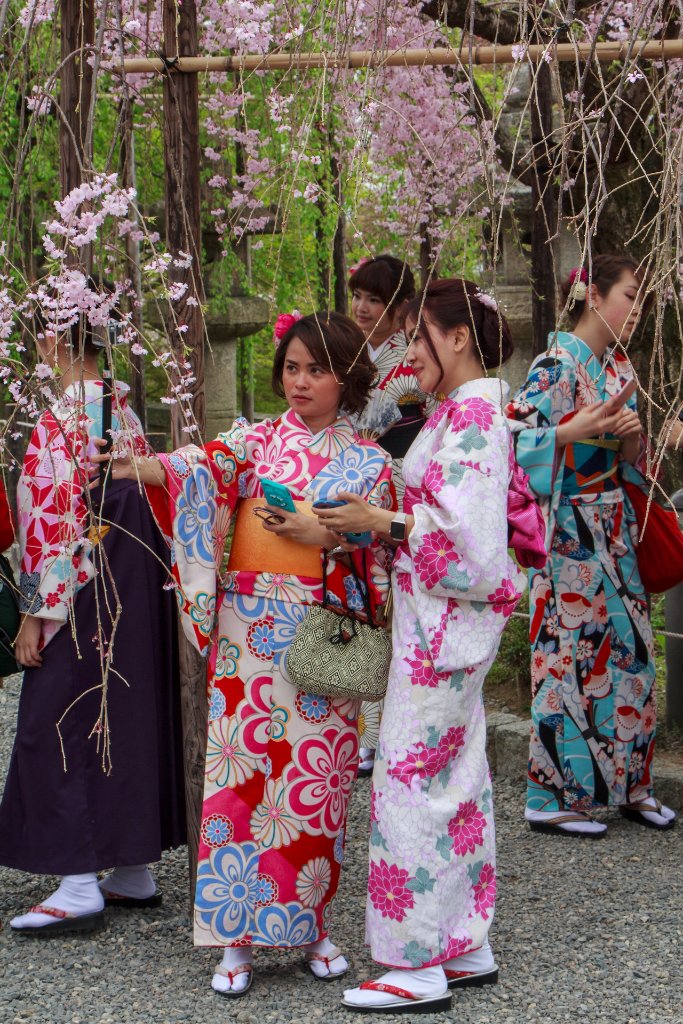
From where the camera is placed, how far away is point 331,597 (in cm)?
304

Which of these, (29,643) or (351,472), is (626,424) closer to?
(351,472)

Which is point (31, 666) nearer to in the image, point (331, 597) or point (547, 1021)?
point (331, 597)

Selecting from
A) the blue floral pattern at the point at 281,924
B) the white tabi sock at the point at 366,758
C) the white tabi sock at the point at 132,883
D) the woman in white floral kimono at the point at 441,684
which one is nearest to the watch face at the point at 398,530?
the woman in white floral kimono at the point at 441,684

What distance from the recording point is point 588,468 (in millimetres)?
4105

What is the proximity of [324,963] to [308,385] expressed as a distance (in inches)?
57.1

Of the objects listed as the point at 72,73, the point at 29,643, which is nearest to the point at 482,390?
the point at 72,73

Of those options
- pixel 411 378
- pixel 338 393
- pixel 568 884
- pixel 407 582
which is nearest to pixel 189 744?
pixel 407 582

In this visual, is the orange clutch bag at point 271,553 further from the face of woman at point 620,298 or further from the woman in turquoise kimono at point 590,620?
the face of woman at point 620,298

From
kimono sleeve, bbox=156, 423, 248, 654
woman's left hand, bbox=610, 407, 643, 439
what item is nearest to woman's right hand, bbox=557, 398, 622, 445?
woman's left hand, bbox=610, 407, 643, 439

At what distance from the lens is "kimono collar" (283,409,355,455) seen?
3.14 m

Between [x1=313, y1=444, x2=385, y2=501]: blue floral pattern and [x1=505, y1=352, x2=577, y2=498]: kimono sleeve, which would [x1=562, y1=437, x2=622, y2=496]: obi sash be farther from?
[x1=313, y1=444, x2=385, y2=501]: blue floral pattern

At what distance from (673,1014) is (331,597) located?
127 centimetres

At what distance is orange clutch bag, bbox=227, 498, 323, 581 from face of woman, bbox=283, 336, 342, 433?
0.26 metres

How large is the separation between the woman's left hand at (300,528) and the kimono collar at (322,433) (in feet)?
0.75
